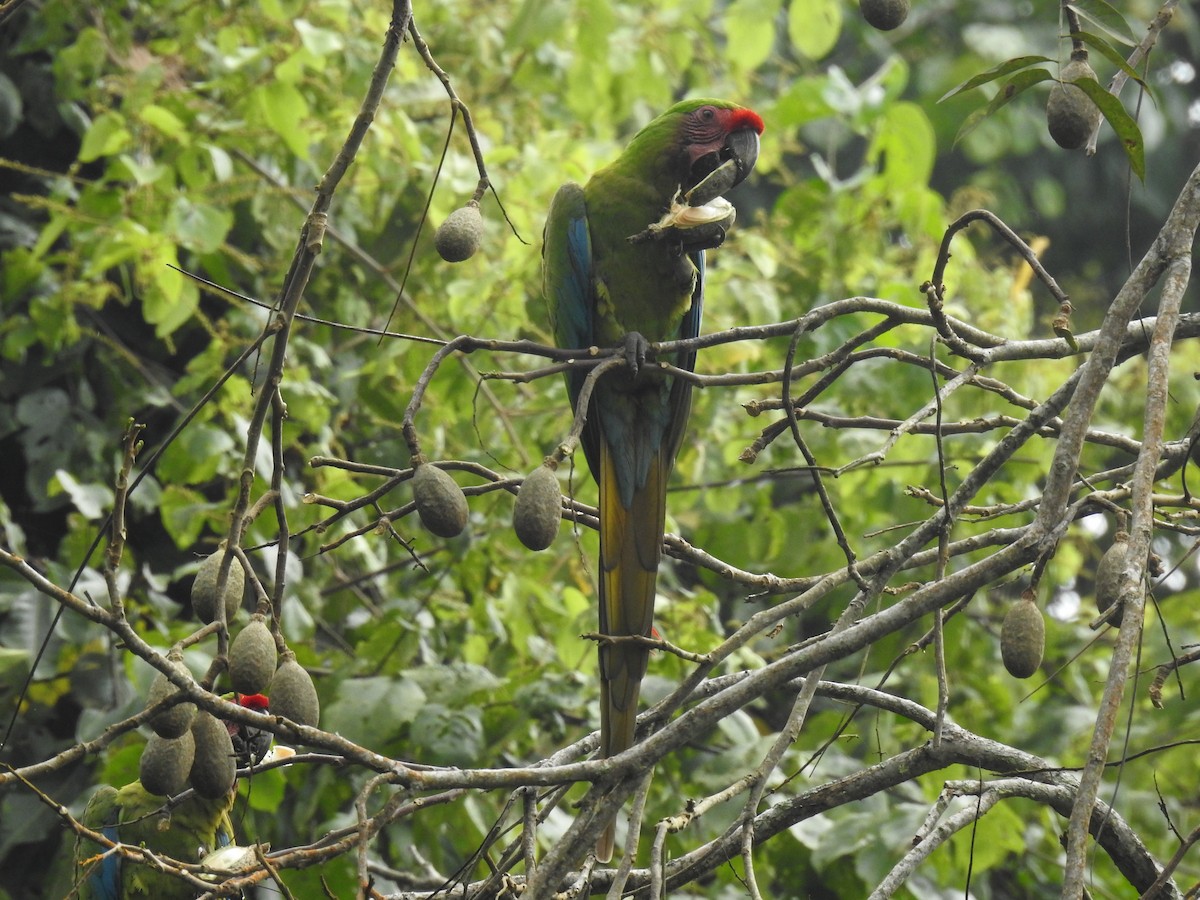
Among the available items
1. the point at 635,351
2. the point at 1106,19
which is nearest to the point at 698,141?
the point at 635,351

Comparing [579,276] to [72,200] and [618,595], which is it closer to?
[618,595]

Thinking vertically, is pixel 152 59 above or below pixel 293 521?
above

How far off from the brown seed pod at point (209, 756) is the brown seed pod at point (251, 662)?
0.05 metres

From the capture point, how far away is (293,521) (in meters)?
3.19

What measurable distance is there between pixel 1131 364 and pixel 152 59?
3.59 meters

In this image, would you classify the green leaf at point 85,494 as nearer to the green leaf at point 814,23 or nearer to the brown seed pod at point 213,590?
the brown seed pod at point 213,590

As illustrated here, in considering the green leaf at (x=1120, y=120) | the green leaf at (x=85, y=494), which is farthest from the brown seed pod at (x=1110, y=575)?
the green leaf at (x=85, y=494)

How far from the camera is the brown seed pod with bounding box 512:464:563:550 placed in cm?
134

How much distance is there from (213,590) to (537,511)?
13.6 inches

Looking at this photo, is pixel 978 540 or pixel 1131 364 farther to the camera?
pixel 1131 364

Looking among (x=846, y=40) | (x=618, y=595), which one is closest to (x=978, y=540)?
(x=618, y=595)

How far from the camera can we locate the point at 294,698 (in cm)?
129

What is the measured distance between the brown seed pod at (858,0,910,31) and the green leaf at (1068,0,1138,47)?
213 millimetres

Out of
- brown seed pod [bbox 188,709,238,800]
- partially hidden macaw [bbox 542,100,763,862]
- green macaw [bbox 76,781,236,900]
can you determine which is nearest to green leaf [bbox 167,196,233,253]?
partially hidden macaw [bbox 542,100,763,862]
